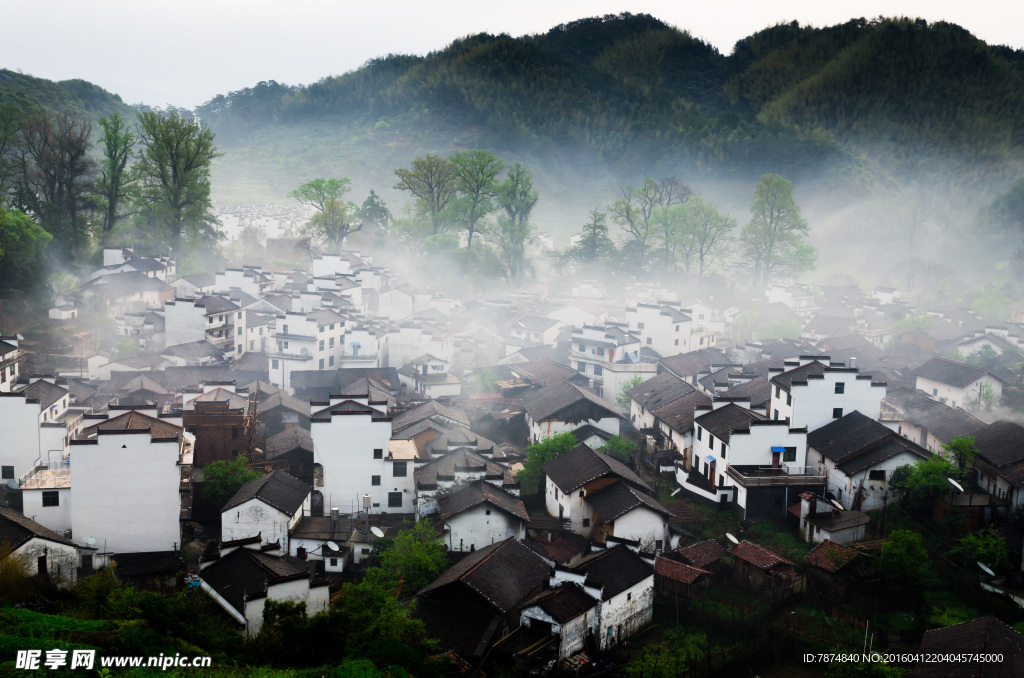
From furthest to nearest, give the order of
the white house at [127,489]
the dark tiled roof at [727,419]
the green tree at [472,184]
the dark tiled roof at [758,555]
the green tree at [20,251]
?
1. the green tree at [472,184]
2. the green tree at [20,251]
3. the dark tiled roof at [727,419]
4. the white house at [127,489]
5. the dark tiled roof at [758,555]

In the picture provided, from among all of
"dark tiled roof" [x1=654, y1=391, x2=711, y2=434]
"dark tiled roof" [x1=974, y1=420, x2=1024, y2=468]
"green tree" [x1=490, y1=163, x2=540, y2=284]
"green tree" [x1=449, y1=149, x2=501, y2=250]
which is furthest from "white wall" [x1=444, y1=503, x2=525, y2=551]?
"green tree" [x1=490, y1=163, x2=540, y2=284]

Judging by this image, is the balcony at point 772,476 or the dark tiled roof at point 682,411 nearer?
the balcony at point 772,476

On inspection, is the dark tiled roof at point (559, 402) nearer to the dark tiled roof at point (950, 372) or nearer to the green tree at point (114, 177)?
the dark tiled roof at point (950, 372)

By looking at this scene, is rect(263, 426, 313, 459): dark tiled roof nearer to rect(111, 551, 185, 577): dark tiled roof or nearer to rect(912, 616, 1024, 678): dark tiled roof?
rect(111, 551, 185, 577): dark tiled roof

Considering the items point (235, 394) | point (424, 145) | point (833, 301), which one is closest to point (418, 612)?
point (235, 394)

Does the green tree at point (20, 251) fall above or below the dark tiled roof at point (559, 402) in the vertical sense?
above

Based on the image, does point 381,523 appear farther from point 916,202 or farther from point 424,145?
point 424,145

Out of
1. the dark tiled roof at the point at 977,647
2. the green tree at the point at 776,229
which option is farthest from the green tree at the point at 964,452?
the green tree at the point at 776,229

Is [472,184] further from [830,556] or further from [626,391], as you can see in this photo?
[830,556]

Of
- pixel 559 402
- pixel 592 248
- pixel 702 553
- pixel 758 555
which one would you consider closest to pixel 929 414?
pixel 758 555
